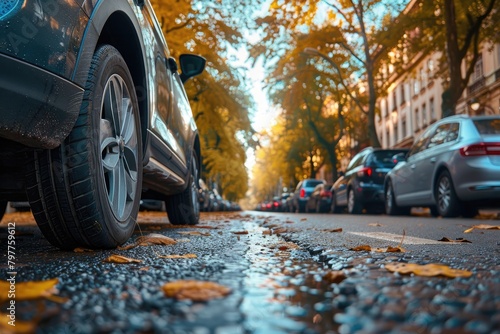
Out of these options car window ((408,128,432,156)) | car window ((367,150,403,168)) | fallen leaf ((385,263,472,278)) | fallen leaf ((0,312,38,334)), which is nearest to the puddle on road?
fallen leaf ((385,263,472,278))

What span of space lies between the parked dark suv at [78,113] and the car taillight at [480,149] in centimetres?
555

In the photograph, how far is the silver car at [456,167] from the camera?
767 cm

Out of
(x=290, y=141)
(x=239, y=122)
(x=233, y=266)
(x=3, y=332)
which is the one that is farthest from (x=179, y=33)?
(x=290, y=141)

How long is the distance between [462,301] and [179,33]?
12251mm

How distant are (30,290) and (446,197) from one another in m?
7.98

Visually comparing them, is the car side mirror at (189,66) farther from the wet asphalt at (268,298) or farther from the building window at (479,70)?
the building window at (479,70)

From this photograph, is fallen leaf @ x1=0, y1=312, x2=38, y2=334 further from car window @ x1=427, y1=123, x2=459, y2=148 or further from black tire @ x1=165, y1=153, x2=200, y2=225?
car window @ x1=427, y1=123, x2=459, y2=148

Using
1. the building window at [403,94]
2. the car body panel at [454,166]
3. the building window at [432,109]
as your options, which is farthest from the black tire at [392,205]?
the building window at [403,94]

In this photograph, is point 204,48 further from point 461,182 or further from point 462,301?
point 462,301

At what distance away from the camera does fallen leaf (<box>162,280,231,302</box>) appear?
4.51 feet

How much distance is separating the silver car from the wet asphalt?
5844 mm

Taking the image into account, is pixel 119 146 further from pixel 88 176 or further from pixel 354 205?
pixel 354 205

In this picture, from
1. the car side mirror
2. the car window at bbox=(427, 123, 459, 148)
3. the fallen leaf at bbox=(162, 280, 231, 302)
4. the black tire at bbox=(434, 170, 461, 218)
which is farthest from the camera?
the car window at bbox=(427, 123, 459, 148)

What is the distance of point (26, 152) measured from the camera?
7.88ft
